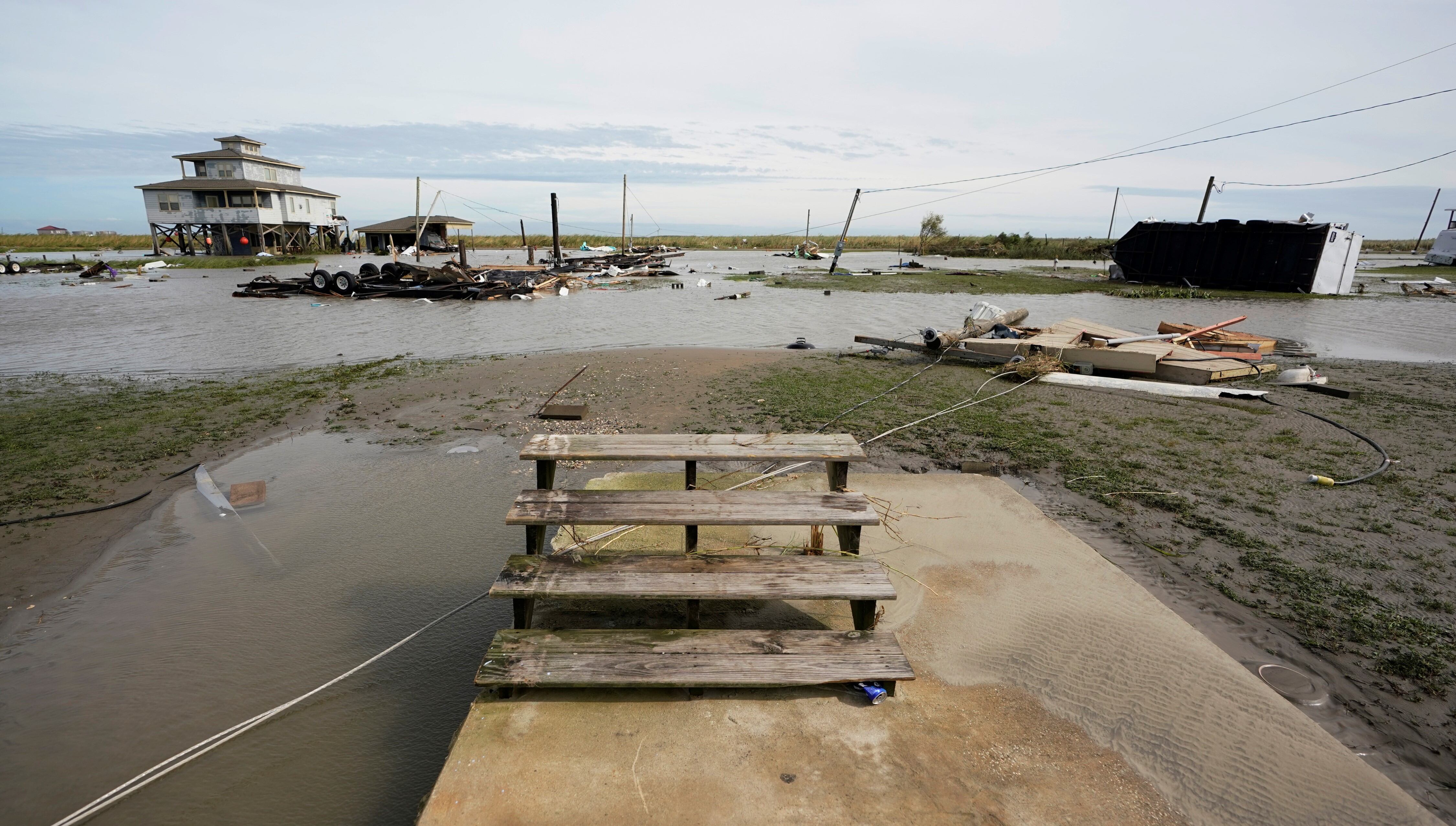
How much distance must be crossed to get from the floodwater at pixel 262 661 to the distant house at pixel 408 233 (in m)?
55.5

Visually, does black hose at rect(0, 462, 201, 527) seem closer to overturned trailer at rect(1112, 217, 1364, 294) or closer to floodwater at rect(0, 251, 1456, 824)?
floodwater at rect(0, 251, 1456, 824)

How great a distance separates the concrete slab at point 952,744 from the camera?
2305 millimetres

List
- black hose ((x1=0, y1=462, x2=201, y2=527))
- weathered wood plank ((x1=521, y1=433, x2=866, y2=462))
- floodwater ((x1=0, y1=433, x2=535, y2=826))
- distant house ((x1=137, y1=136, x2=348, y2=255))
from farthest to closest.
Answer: distant house ((x1=137, y1=136, x2=348, y2=255)) → black hose ((x1=0, y1=462, x2=201, y2=527)) → weathered wood plank ((x1=521, y1=433, x2=866, y2=462)) → floodwater ((x1=0, y1=433, x2=535, y2=826))

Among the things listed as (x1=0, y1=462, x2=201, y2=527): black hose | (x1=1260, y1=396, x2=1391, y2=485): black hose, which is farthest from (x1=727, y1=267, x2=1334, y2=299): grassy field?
(x1=0, y1=462, x2=201, y2=527): black hose

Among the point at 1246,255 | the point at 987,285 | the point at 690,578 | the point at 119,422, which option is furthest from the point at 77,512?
the point at 1246,255

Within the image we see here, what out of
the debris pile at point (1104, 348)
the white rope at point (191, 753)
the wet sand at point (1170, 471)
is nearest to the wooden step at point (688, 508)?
the white rope at point (191, 753)

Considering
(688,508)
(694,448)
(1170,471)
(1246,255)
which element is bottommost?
(1170,471)

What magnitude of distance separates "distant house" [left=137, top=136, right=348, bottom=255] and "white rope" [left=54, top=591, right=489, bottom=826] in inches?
2072

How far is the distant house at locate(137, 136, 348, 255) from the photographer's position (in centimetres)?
4372

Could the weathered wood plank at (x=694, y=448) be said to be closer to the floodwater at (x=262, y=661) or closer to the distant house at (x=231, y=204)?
the floodwater at (x=262, y=661)

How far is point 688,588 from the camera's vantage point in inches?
123

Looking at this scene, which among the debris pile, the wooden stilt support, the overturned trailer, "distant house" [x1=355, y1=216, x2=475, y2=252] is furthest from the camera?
"distant house" [x1=355, y1=216, x2=475, y2=252]

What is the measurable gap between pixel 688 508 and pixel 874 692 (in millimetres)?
1359

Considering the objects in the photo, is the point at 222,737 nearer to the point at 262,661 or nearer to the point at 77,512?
the point at 262,661
